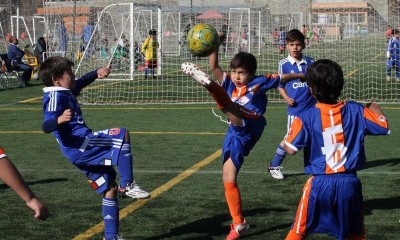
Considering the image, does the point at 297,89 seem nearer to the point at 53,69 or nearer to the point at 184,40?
the point at 53,69

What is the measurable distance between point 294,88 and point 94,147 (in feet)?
13.1

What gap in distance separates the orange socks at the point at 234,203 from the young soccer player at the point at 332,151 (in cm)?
182

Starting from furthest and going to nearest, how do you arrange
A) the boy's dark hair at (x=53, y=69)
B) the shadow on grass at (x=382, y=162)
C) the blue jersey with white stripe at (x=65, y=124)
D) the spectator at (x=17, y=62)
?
1. the spectator at (x=17, y=62)
2. the shadow on grass at (x=382, y=162)
3. the boy's dark hair at (x=53, y=69)
4. the blue jersey with white stripe at (x=65, y=124)

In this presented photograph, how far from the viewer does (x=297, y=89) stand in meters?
10.1

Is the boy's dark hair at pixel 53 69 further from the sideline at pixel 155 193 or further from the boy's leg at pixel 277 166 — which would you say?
the boy's leg at pixel 277 166

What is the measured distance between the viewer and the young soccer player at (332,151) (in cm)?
521

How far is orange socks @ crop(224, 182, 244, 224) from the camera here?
7.14 metres

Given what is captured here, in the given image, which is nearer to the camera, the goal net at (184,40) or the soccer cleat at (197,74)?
the soccer cleat at (197,74)

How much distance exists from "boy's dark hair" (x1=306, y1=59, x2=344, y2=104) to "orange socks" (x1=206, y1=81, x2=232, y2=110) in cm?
107

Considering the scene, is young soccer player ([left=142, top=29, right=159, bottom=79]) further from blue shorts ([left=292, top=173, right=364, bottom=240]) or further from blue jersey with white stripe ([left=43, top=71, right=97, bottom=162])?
blue shorts ([left=292, top=173, right=364, bottom=240])

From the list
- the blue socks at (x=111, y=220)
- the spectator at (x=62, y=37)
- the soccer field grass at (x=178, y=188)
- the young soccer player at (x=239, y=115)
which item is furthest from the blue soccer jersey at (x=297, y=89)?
the spectator at (x=62, y=37)

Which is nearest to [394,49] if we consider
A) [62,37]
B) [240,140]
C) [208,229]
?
[62,37]

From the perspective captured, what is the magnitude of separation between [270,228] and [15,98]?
15920 mm

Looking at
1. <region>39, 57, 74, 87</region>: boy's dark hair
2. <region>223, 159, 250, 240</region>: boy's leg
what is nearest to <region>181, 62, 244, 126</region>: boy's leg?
<region>223, 159, 250, 240</region>: boy's leg
